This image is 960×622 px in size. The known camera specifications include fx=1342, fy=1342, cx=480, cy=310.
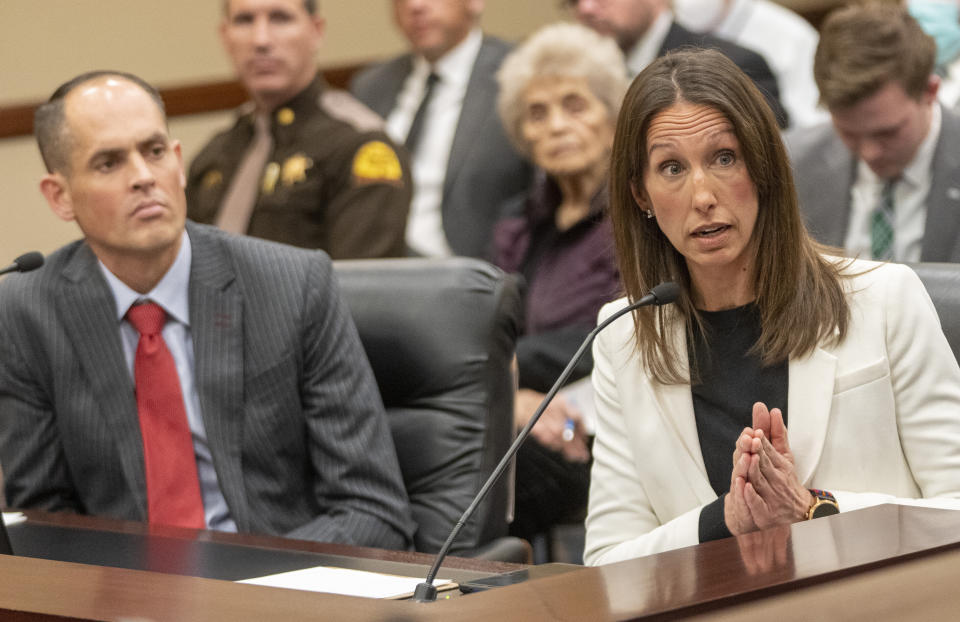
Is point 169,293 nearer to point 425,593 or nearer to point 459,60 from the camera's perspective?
point 425,593

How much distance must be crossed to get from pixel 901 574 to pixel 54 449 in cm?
150

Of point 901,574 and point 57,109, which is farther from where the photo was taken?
point 57,109

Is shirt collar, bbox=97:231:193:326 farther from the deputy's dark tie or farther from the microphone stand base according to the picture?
the deputy's dark tie

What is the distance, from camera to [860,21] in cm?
283

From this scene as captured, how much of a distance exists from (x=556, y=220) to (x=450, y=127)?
74 cm

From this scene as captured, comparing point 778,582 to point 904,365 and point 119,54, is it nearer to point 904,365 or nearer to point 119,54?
point 904,365

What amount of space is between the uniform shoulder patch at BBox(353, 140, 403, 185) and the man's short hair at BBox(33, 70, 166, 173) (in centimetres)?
108

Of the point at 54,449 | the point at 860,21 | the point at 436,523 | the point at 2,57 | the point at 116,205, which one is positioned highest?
the point at 2,57

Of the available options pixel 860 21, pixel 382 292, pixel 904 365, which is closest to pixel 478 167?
pixel 860 21

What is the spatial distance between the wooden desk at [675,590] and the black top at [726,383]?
0.50m

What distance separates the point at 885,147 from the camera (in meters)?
2.88

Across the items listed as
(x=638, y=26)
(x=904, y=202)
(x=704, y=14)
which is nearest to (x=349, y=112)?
(x=638, y=26)

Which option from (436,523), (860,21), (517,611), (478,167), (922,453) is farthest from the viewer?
(478,167)

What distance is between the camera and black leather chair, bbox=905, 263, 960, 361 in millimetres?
1807
